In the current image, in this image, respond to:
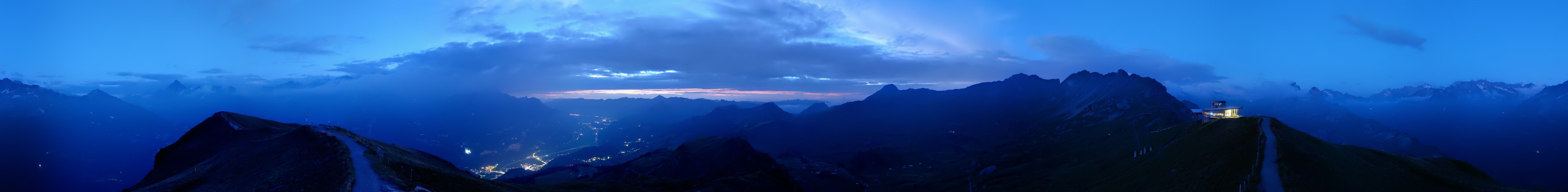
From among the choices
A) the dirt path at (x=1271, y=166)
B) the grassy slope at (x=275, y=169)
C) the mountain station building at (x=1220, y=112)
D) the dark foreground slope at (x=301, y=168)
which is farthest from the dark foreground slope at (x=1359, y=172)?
the grassy slope at (x=275, y=169)

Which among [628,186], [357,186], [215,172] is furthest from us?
[628,186]

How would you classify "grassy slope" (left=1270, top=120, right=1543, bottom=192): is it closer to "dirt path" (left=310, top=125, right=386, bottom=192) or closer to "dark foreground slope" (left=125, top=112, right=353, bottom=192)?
"dirt path" (left=310, top=125, right=386, bottom=192)

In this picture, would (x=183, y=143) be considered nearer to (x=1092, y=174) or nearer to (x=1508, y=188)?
(x=1092, y=174)

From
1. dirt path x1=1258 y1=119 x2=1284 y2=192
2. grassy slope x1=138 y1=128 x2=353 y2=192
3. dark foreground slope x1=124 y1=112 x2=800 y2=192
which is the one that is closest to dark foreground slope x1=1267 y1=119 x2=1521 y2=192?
dirt path x1=1258 y1=119 x2=1284 y2=192

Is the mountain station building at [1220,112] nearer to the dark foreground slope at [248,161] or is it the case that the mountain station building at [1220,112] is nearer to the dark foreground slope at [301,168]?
the dark foreground slope at [301,168]

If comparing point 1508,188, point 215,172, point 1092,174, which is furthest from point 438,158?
point 1508,188

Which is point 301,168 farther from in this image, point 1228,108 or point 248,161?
point 1228,108

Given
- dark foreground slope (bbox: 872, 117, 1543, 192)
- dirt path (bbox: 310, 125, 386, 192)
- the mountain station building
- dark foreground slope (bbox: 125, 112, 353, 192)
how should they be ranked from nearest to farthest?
dirt path (bbox: 310, 125, 386, 192) → dark foreground slope (bbox: 125, 112, 353, 192) → dark foreground slope (bbox: 872, 117, 1543, 192) → the mountain station building
